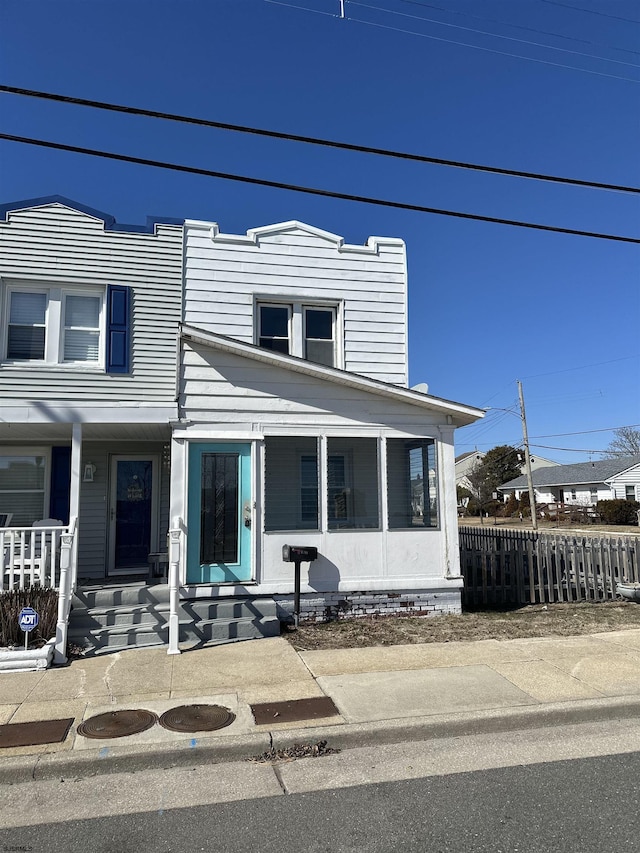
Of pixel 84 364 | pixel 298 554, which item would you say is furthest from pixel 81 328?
pixel 298 554

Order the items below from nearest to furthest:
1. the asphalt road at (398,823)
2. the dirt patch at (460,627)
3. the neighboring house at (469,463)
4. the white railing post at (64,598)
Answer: the asphalt road at (398,823) → the white railing post at (64,598) → the dirt patch at (460,627) → the neighboring house at (469,463)

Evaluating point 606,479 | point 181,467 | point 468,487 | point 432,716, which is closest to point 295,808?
point 432,716

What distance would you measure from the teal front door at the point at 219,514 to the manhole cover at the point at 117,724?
3.34 m

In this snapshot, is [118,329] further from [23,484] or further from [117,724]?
[117,724]

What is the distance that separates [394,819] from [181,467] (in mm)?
5909

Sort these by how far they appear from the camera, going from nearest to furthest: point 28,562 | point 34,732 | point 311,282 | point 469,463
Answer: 1. point 34,732
2. point 28,562
3. point 311,282
4. point 469,463

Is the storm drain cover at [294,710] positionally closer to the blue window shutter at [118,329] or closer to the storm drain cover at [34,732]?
the storm drain cover at [34,732]

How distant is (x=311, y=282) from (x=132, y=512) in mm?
5099

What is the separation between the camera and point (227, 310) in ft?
34.3

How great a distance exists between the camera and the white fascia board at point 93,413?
8.62 m

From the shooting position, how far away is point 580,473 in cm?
5366

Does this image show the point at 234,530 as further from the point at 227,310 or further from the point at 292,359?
the point at 227,310

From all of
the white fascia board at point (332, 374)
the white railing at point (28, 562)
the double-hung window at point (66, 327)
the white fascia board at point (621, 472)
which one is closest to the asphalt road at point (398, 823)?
the white railing at point (28, 562)

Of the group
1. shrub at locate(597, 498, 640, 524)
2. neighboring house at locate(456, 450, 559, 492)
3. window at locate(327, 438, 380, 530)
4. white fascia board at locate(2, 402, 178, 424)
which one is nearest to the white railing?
white fascia board at locate(2, 402, 178, 424)
